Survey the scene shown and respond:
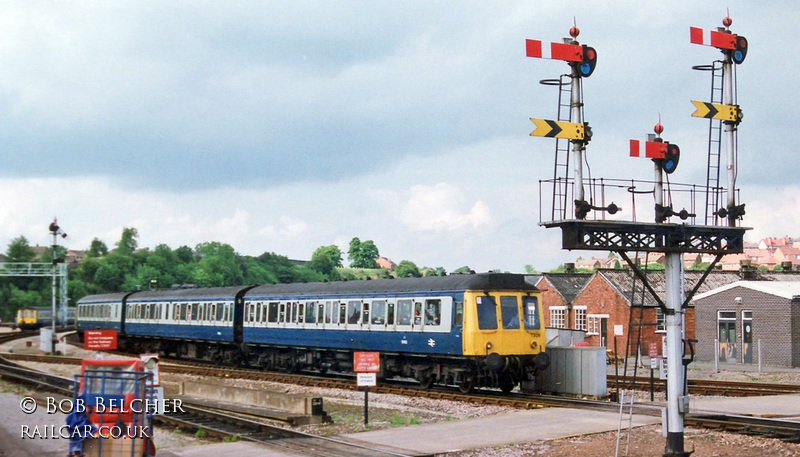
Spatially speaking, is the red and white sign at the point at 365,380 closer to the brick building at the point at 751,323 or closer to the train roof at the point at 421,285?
the train roof at the point at 421,285

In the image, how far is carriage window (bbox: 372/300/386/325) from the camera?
27172 millimetres

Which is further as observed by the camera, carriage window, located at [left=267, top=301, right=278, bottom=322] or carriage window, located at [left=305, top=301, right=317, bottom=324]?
carriage window, located at [left=267, top=301, right=278, bottom=322]

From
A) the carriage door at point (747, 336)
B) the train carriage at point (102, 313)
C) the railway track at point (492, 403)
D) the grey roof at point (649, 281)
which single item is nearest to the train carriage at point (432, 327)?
the railway track at point (492, 403)

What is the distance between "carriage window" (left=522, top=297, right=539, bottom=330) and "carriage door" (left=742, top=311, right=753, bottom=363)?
2029 cm

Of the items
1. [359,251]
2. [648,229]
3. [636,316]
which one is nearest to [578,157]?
[648,229]

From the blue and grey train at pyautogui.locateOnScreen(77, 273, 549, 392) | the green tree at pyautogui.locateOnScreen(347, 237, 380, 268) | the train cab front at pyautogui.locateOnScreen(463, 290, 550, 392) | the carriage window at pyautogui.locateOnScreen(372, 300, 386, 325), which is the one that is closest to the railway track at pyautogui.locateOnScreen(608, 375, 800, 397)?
the train cab front at pyautogui.locateOnScreen(463, 290, 550, 392)

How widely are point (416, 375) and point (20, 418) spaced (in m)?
10.6

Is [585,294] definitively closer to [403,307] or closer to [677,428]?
[403,307]

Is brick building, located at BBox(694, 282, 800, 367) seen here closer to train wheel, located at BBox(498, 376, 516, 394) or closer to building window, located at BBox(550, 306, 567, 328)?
building window, located at BBox(550, 306, 567, 328)

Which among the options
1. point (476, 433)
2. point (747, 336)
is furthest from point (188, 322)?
point (476, 433)

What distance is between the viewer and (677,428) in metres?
13.9

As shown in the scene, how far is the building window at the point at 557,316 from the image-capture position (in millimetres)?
53697

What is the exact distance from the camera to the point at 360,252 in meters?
195

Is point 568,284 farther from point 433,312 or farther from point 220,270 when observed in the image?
point 220,270
